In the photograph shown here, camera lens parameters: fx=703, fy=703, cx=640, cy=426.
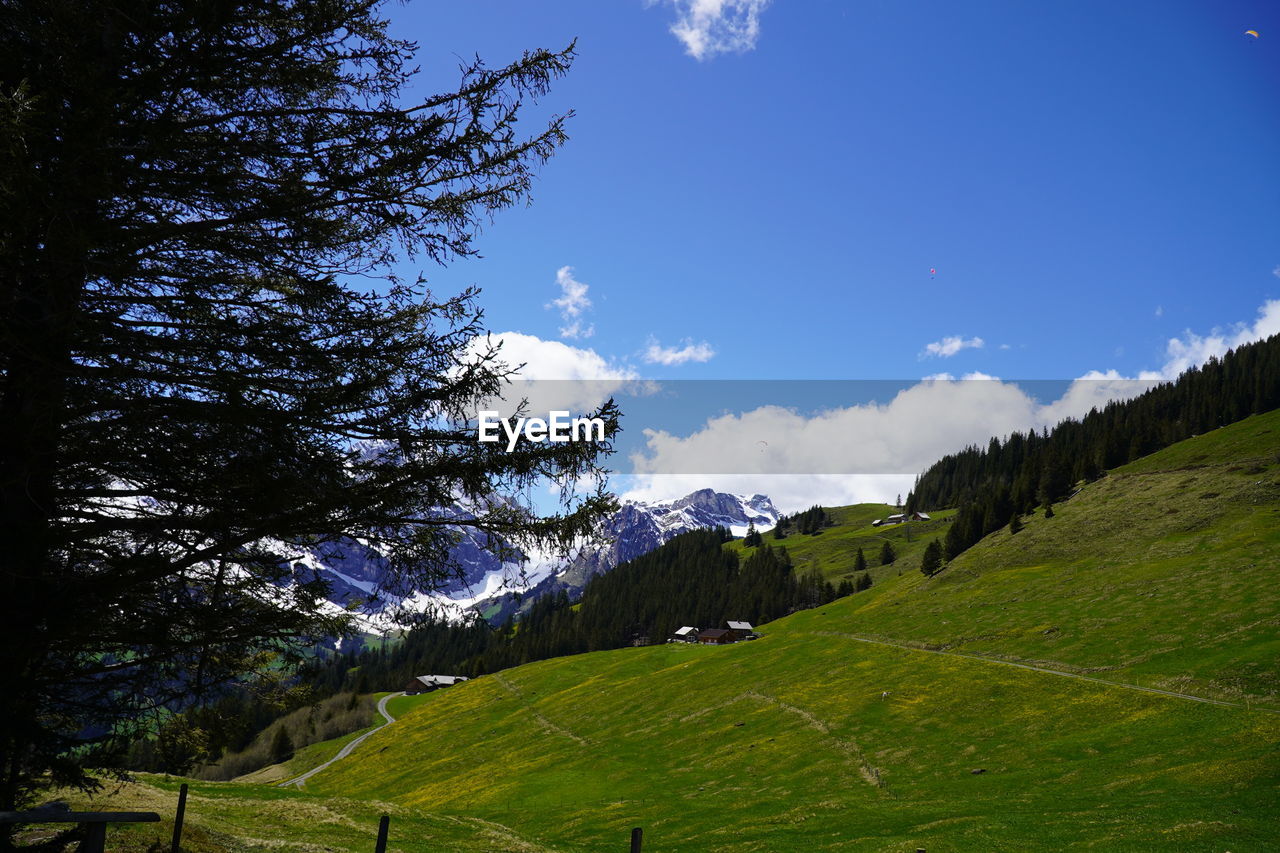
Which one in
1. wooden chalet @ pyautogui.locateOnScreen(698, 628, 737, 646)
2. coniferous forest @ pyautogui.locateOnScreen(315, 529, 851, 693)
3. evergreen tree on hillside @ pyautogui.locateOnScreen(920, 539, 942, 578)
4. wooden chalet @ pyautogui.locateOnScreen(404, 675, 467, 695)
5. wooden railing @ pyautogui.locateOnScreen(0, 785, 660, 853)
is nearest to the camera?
wooden railing @ pyautogui.locateOnScreen(0, 785, 660, 853)

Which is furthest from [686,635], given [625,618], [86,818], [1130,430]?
[86,818]

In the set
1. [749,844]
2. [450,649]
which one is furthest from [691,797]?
[450,649]

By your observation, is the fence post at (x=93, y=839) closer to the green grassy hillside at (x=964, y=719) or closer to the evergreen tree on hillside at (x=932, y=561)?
the green grassy hillside at (x=964, y=719)

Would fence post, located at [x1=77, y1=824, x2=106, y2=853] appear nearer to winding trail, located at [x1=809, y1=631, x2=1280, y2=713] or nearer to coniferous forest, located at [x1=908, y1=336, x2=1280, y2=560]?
winding trail, located at [x1=809, y1=631, x2=1280, y2=713]

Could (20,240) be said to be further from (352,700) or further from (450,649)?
(450,649)

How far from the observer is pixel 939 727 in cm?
4934

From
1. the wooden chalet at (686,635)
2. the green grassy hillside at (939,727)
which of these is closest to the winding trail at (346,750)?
the green grassy hillside at (939,727)

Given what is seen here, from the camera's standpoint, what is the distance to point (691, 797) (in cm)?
4566

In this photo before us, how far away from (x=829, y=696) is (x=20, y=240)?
221 feet

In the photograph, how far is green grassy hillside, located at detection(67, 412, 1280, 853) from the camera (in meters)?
28.9

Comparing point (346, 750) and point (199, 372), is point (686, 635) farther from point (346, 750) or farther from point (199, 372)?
point (199, 372)

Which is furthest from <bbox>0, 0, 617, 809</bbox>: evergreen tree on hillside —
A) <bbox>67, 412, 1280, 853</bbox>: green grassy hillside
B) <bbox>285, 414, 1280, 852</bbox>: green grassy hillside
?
<bbox>285, 414, 1280, 852</bbox>: green grassy hillside

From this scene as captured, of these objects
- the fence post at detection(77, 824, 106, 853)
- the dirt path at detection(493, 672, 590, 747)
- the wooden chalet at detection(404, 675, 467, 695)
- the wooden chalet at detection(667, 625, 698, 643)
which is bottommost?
the wooden chalet at detection(404, 675, 467, 695)

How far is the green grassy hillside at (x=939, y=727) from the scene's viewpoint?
28.9 metres
